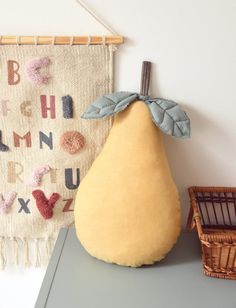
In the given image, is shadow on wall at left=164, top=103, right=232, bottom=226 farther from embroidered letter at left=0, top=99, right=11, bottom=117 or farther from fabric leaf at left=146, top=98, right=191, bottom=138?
embroidered letter at left=0, top=99, right=11, bottom=117

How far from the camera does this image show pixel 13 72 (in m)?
0.90

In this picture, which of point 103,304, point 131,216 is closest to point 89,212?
point 131,216

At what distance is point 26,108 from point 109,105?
8.6 inches

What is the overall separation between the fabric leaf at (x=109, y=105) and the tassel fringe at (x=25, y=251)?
0.39m

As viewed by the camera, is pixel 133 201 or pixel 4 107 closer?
pixel 133 201

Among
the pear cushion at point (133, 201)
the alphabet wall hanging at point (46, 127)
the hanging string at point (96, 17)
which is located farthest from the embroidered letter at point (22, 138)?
the hanging string at point (96, 17)

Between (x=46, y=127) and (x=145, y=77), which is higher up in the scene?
(x=145, y=77)

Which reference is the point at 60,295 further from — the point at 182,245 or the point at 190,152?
the point at 190,152

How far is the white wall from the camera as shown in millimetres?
860

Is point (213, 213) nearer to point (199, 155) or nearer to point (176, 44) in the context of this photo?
point (199, 155)

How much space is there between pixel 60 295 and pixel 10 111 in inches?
17.7

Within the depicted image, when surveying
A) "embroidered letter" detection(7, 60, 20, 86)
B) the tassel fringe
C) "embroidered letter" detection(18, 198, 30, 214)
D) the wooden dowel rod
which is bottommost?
the tassel fringe

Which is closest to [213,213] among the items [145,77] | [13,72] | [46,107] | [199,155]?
[199,155]

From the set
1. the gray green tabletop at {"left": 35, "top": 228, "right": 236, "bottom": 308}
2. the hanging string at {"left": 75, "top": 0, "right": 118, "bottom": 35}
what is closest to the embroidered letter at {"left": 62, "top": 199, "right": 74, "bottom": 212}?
the gray green tabletop at {"left": 35, "top": 228, "right": 236, "bottom": 308}
